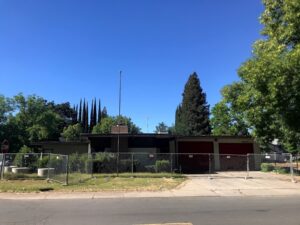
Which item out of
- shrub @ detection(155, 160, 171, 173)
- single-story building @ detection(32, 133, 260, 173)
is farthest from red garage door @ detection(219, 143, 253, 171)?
shrub @ detection(155, 160, 171, 173)

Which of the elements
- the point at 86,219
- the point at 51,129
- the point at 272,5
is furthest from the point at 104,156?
the point at 51,129

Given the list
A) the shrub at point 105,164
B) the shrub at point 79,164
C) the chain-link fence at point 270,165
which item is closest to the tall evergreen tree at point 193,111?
the chain-link fence at point 270,165

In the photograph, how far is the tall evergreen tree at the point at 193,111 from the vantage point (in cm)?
7550

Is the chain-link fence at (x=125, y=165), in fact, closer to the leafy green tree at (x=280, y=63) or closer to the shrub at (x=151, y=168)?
the shrub at (x=151, y=168)

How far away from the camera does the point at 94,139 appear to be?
3222 centimetres

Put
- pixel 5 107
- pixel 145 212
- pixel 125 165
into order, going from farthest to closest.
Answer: pixel 5 107 → pixel 125 165 → pixel 145 212

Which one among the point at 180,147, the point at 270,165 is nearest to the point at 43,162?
the point at 180,147

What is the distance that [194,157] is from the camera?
106 ft

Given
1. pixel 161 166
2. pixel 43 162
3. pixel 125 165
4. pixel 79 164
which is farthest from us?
pixel 43 162

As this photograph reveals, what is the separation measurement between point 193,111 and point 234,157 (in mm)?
43923

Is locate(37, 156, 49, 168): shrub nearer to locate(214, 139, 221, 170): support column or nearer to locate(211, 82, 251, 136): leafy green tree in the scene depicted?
locate(214, 139, 221, 170): support column

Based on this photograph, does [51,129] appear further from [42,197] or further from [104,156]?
[42,197]

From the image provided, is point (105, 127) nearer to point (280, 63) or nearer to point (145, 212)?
point (280, 63)

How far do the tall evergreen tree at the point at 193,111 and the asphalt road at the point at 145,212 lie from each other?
61.1 metres
